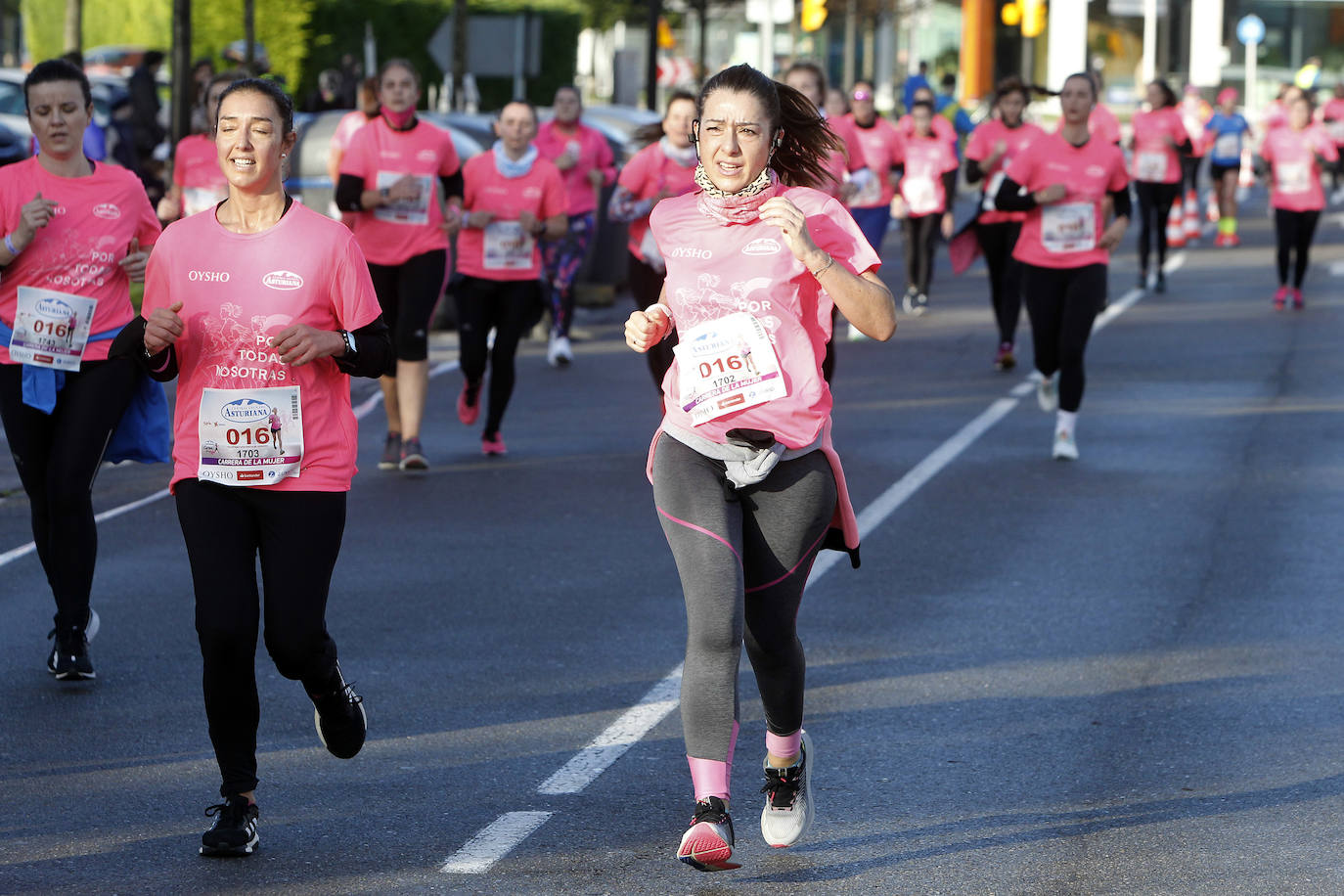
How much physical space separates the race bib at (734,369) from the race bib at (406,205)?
5.93m

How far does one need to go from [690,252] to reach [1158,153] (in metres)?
16.6

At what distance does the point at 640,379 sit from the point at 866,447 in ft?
10.8

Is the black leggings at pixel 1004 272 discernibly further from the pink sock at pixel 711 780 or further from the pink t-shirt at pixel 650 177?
the pink sock at pixel 711 780

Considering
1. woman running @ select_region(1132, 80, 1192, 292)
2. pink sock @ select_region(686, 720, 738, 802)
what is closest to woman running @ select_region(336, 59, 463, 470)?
pink sock @ select_region(686, 720, 738, 802)

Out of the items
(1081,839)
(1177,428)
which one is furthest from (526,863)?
(1177,428)

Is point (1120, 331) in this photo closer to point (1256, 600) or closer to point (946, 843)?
point (1256, 600)

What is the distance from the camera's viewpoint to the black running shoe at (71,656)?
6.63 m

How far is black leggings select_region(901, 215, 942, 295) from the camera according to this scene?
18.7 m

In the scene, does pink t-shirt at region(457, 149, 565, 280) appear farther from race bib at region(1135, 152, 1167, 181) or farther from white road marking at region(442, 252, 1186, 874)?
race bib at region(1135, 152, 1167, 181)

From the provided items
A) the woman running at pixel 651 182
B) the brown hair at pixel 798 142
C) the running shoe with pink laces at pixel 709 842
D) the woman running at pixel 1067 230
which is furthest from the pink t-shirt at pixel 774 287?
the woman running at pixel 651 182

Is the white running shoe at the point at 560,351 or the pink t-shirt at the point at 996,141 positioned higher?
the pink t-shirt at the point at 996,141

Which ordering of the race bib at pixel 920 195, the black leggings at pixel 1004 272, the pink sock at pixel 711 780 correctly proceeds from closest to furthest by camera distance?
the pink sock at pixel 711 780 → the black leggings at pixel 1004 272 → the race bib at pixel 920 195

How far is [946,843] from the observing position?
510 cm

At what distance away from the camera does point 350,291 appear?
501cm
